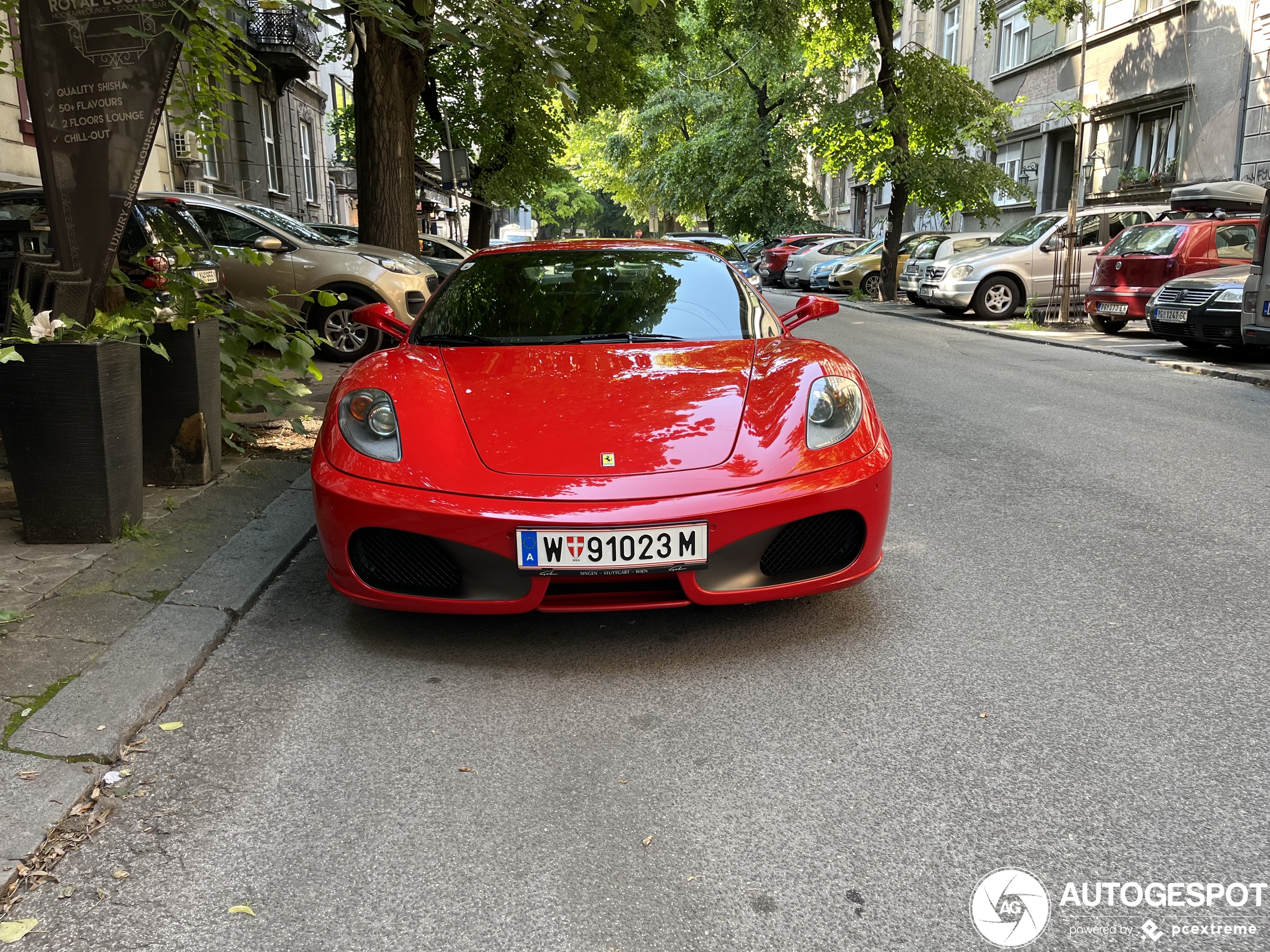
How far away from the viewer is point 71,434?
4223 mm

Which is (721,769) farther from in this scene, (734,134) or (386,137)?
(734,134)

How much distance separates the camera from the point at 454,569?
3359 mm

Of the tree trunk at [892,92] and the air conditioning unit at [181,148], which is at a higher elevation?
the tree trunk at [892,92]

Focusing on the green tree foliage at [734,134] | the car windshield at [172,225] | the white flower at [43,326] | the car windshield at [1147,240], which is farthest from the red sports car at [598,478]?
the green tree foliage at [734,134]

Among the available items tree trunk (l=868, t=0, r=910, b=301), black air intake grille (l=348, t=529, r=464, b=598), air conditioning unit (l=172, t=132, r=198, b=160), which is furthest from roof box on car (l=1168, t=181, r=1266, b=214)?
air conditioning unit (l=172, t=132, r=198, b=160)

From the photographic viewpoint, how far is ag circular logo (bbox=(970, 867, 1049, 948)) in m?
2.05

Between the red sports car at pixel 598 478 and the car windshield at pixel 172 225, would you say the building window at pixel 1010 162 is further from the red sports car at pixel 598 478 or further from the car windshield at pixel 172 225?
the red sports car at pixel 598 478

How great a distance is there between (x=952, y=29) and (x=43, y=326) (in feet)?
121

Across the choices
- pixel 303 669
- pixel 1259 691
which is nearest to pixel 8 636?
pixel 303 669

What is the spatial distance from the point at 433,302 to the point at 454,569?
1.72 metres

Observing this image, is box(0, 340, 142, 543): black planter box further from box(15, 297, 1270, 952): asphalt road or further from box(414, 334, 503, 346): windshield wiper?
box(414, 334, 503, 346): windshield wiper

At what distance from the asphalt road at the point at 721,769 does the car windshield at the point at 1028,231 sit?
15.1 metres

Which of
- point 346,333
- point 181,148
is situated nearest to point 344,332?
point 346,333

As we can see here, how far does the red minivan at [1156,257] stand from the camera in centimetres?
1380
